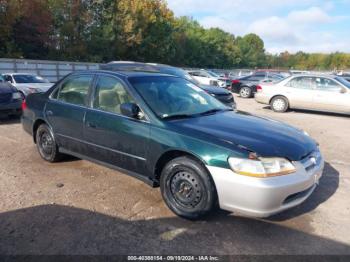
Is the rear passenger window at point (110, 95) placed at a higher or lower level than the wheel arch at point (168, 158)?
higher

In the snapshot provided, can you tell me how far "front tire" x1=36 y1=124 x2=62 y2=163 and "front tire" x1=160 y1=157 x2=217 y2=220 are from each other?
2302 mm

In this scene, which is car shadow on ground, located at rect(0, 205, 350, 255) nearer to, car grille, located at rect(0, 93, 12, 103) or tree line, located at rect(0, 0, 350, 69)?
car grille, located at rect(0, 93, 12, 103)

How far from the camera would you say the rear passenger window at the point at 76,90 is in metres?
4.95

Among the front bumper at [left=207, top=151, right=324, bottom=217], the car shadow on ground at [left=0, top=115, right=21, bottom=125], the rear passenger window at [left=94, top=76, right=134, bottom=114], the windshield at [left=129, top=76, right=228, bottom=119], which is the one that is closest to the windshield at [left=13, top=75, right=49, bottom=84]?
the car shadow on ground at [left=0, top=115, right=21, bottom=125]

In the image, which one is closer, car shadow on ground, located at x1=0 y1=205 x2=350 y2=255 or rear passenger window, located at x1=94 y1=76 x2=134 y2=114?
car shadow on ground, located at x1=0 y1=205 x2=350 y2=255

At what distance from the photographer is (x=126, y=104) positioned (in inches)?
164

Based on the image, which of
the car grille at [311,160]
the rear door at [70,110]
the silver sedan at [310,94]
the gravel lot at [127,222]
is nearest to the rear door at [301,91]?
the silver sedan at [310,94]

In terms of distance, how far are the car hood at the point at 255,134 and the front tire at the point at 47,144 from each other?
7.94 ft

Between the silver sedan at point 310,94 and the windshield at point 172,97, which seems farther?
the silver sedan at point 310,94

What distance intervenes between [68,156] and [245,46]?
284 feet

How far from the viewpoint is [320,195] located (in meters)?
4.57

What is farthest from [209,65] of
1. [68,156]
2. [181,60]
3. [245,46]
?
[68,156]

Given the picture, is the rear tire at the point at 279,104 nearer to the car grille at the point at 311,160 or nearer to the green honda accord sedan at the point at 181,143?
the green honda accord sedan at the point at 181,143

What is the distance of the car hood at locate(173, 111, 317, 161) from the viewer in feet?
11.7
